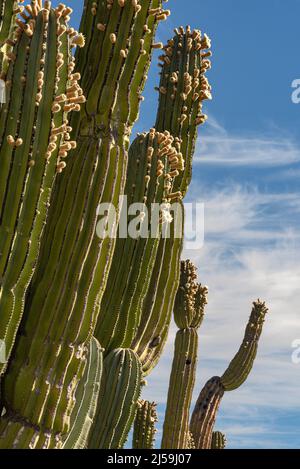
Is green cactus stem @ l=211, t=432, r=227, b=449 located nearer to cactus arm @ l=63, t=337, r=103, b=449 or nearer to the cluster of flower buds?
the cluster of flower buds

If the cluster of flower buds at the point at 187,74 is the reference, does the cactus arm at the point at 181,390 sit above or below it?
below

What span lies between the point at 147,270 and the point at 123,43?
1951 mm

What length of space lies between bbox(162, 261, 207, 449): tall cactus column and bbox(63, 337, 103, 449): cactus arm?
4585 millimetres

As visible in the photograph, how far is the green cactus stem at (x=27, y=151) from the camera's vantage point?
4.02 m

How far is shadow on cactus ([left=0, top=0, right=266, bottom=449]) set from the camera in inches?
161

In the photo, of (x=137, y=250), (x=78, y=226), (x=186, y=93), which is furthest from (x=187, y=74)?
(x=78, y=226)

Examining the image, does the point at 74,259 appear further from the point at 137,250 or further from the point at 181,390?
the point at 181,390

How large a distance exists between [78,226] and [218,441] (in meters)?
10.0

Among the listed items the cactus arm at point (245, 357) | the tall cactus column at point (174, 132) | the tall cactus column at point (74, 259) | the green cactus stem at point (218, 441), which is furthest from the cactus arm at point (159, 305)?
the green cactus stem at point (218, 441)

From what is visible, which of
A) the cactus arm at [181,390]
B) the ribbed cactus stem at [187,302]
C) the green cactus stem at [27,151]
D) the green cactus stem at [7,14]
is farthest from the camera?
the ribbed cactus stem at [187,302]

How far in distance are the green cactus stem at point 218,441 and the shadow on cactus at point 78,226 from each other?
25.2ft

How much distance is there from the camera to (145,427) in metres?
9.14

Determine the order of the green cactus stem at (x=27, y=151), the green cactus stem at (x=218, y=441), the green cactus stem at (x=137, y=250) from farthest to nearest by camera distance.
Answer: the green cactus stem at (x=218, y=441)
the green cactus stem at (x=137, y=250)
the green cactus stem at (x=27, y=151)

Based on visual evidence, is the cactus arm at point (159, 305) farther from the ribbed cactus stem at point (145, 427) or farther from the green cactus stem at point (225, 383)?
the green cactus stem at point (225, 383)
